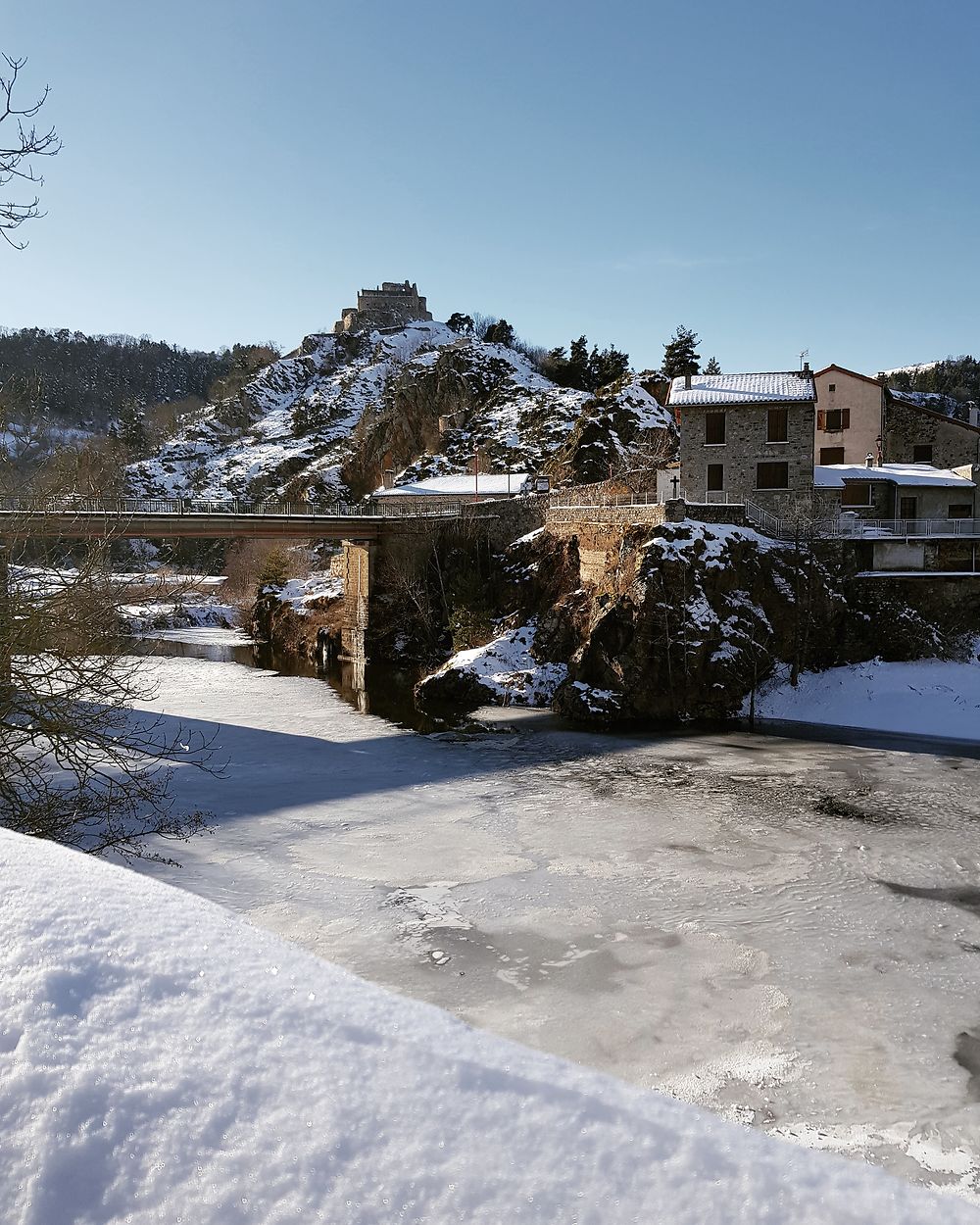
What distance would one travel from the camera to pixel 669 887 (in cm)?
1509

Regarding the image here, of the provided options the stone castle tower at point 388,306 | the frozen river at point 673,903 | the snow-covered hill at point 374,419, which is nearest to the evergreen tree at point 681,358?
the snow-covered hill at point 374,419

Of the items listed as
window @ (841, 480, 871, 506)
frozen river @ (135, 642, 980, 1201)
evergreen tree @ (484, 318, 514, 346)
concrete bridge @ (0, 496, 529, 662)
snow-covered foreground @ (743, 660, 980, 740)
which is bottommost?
frozen river @ (135, 642, 980, 1201)

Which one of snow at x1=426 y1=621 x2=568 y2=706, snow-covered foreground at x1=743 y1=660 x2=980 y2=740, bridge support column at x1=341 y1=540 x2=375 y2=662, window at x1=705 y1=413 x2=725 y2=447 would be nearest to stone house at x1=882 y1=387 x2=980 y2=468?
window at x1=705 y1=413 x2=725 y2=447

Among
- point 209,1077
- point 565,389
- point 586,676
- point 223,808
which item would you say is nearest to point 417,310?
point 565,389

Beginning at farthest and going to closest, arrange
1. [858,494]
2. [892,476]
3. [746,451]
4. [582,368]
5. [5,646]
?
[582,368] < [858,494] < [892,476] < [746,451] < [5,646]

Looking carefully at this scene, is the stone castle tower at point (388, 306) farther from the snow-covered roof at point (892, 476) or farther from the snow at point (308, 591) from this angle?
the snow-covered roof at point (892, 476)

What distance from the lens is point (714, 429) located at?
38.8 metres

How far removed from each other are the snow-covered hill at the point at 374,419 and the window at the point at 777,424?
17.8 metres

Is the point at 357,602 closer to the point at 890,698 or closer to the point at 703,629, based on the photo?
the point at 703,629

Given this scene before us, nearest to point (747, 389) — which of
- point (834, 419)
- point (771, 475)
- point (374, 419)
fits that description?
point (771, 475)

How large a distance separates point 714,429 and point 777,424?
8.89 ft

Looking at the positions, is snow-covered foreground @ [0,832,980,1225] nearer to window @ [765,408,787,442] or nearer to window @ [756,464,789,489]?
window @ [756,464,789,489]

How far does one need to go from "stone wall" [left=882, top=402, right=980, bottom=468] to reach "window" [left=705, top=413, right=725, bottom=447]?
45.7 ft

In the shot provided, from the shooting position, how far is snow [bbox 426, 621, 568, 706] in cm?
3388
